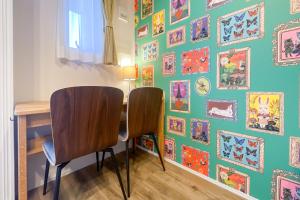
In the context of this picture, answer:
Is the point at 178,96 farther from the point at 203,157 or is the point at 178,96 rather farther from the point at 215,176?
the point at 215,176

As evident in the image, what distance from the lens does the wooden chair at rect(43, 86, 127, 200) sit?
0.82 metres

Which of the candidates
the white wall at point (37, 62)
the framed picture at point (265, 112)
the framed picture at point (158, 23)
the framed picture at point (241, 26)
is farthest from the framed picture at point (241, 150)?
the white wall at point (37, 62)

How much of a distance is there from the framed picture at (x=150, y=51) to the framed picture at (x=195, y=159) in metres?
1.14

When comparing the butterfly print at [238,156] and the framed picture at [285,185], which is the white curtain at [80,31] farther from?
the framed picture at [285,185]

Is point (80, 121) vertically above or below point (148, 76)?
below

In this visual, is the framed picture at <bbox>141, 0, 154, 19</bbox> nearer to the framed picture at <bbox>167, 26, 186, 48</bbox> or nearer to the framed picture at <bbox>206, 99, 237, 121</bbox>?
the framed picture at <bbox>167, 26, 186, 48</bbox>

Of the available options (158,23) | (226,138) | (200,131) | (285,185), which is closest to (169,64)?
(158,23)

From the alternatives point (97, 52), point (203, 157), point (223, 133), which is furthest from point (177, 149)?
point (97, 52)

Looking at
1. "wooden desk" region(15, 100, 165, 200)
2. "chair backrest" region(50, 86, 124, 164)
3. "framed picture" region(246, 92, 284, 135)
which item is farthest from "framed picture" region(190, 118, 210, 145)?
"wooden desk" region(15, 100, 165, 200)

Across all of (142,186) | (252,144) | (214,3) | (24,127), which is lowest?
(142,186)

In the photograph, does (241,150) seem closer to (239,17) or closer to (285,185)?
(285,185)

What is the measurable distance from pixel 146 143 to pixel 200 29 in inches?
59.3

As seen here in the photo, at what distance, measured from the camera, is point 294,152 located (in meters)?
0.97

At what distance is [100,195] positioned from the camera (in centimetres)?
124
